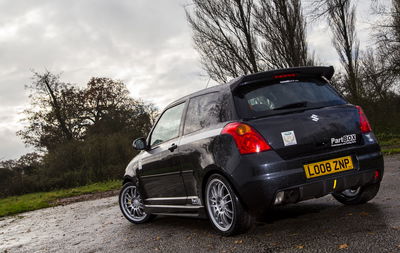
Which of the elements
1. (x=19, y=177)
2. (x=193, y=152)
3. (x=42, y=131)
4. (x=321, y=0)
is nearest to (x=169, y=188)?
(x=193, y=152)

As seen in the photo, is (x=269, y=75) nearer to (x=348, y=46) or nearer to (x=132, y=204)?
(x=132, y=204)

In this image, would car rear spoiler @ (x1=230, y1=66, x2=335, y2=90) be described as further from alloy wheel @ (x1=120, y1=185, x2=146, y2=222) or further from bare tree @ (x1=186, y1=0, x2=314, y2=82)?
bare tree @ (x1=186, y1=0, x2=314, y2=82)

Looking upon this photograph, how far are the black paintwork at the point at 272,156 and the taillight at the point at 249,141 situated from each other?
0.05m

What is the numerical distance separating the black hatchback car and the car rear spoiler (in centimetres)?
1

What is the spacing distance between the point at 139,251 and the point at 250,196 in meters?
1.47

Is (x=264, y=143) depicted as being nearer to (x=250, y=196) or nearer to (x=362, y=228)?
(x=250, y=196)

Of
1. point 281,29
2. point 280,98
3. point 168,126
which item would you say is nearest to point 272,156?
point 280,98

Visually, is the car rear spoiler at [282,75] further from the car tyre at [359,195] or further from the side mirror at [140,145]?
the side mirror at [140,145]

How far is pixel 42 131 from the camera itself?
35625 millimetres

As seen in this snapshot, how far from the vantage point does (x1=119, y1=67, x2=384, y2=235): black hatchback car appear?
426cm

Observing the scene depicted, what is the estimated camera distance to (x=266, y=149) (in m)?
4.27

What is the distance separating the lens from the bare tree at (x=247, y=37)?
21.1 metres

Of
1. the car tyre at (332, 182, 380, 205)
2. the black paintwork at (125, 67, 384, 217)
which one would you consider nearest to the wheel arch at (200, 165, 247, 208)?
the black paintwork at (125, 67, 384, 217)

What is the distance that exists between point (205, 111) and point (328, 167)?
5.05 feet
